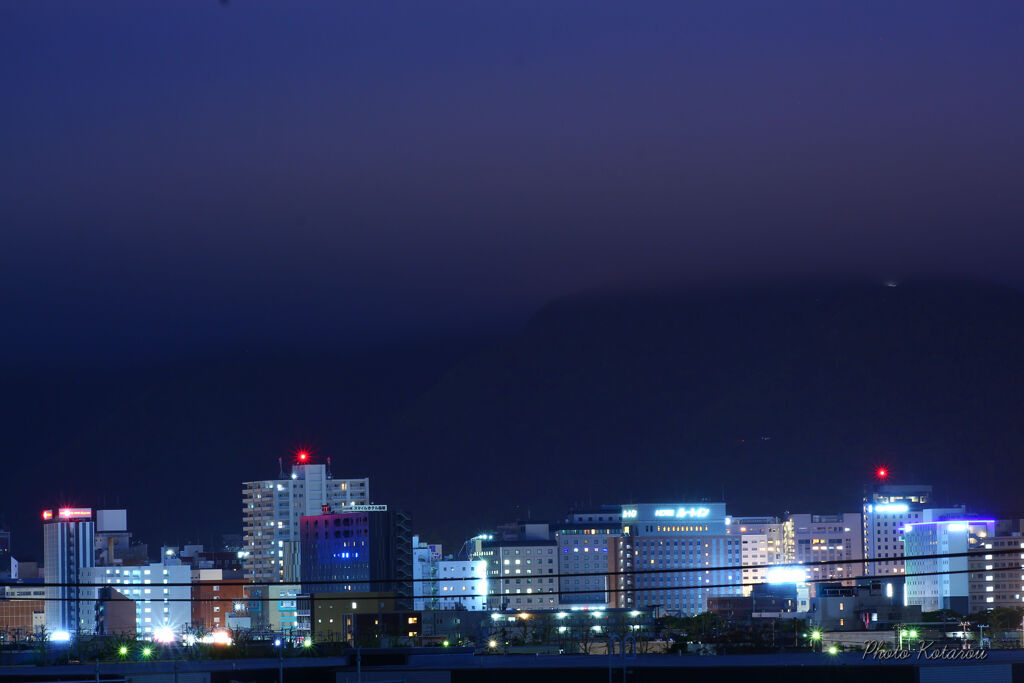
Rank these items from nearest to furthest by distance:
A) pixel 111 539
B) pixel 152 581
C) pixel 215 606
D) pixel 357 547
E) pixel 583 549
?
pixel 357 547 → pixel 215 606 → pixel 152 581 → pixel 583 549 → pixel 111 539

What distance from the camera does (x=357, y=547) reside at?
4323 inches

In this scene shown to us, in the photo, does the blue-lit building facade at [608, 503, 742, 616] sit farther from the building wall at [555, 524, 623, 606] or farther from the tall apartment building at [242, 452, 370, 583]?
the tall apartment building at [242, 452, 370, 583]

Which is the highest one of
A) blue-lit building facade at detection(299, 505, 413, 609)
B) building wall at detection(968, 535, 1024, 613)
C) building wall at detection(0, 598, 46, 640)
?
blue-lit building facade at detection(299, 505, 413, 609)

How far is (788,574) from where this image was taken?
134 meters

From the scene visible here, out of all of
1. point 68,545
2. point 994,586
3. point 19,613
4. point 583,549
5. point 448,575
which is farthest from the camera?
point 68,545

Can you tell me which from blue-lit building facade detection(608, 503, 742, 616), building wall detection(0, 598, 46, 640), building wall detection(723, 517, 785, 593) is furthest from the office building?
building wall detection(0, 598, 46, 640)

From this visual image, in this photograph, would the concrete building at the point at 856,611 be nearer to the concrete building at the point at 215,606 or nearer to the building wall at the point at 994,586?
the building wall at the point at 994,586

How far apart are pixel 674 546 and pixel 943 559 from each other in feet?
75.6

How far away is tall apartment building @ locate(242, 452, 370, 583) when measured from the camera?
436 feet

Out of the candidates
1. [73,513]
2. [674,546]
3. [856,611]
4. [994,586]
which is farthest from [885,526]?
[856,611]

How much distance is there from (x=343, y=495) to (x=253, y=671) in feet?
350

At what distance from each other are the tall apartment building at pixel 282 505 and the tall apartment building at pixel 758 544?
3180 cm

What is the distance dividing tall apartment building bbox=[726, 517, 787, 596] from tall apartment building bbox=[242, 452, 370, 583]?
31796 millimetres

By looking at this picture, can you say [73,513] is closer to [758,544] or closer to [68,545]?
[68,545]
